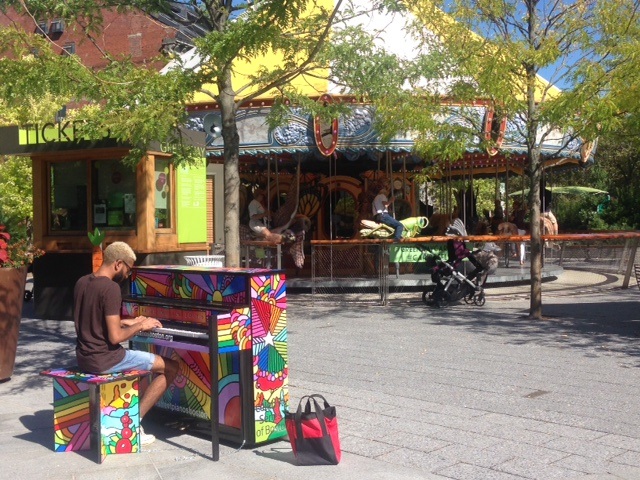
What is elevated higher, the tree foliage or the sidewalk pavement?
the tree foliage

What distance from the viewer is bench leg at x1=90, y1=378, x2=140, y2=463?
625 cm

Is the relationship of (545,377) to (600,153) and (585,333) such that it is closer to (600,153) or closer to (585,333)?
(585,333)

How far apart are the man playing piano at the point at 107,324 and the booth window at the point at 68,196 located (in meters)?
7.84

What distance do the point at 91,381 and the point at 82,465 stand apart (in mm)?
624

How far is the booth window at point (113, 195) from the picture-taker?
1359cm

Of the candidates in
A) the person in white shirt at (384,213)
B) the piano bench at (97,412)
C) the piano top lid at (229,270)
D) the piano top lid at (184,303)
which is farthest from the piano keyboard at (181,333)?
the person in white shirt at (384,213)

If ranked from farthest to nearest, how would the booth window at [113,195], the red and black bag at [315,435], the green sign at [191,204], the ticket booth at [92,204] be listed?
1. the green sign at [191,204]
2. the booth window at [113,195]
3. the ticket booth at [92,204]
4. the red and black bag at [315,435]

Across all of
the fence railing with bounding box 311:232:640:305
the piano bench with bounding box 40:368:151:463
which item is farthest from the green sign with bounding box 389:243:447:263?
the piano bench with bounding box 40:368:151:463

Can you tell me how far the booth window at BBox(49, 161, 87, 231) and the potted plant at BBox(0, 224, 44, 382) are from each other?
4.88 metres

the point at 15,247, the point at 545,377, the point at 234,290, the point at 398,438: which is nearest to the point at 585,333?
the point at 545,377

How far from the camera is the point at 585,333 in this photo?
1180 centimetres

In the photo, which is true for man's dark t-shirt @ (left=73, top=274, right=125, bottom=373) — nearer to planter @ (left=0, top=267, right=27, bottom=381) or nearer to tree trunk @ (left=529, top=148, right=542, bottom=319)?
planter @ (left=0, top=267, right=27, bottom=381)

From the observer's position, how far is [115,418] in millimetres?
6367

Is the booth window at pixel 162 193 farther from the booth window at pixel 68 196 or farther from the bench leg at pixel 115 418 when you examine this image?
the bench leg at pixel 115 418
